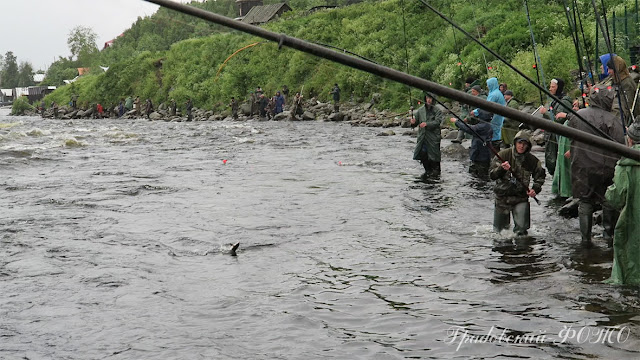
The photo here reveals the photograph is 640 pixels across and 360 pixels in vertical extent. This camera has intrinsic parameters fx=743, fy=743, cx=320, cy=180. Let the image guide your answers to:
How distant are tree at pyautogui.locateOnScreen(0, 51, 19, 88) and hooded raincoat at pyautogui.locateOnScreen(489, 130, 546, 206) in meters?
189

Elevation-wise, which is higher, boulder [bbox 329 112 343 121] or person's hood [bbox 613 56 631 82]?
person's hood [bbox 613 56 631 82]

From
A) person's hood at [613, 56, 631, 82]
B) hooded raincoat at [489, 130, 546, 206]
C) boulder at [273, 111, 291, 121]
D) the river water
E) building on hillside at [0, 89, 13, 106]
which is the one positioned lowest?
the river water

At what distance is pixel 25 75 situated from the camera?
596ft

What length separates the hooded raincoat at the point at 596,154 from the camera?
791 centimetres

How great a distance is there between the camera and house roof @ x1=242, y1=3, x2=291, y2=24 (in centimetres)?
8098

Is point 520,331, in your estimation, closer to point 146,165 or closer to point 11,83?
point 146,165

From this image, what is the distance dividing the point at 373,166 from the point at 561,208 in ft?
25.6

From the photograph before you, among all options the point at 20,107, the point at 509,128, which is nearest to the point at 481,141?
the point at 509,128

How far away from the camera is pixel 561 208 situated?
1055cm

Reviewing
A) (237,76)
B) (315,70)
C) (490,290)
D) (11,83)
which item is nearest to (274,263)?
(490,290)

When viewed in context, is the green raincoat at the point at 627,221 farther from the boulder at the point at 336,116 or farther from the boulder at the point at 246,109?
the boulder at the point at 246,109

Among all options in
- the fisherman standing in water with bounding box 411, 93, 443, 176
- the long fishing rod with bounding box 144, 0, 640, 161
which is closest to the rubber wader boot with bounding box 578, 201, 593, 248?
the long fishing rod with bounding box 144, 0, 640, 161

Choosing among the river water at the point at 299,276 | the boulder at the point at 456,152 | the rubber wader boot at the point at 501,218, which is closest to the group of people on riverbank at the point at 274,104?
the boulder at the point at 456,152

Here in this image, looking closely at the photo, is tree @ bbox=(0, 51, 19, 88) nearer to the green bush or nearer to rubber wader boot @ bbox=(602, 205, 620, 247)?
the green bush
